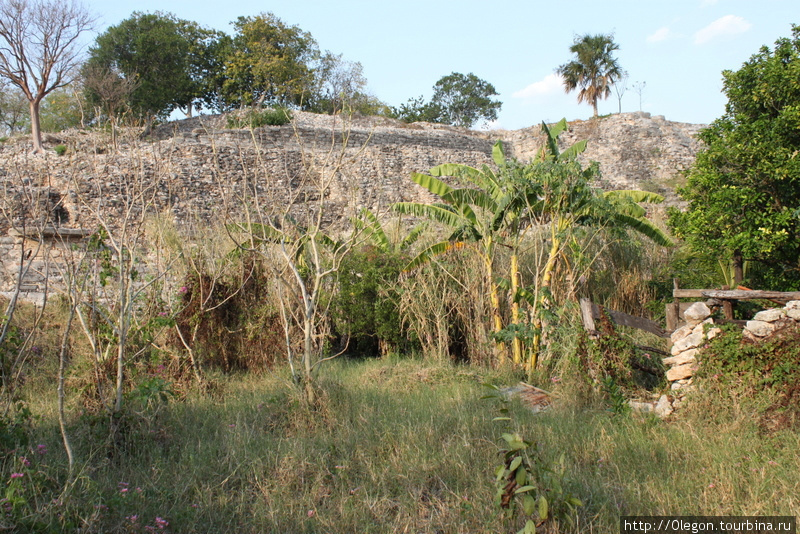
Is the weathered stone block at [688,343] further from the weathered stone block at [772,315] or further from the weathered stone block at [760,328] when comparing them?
the weathered stone block at [772,315]

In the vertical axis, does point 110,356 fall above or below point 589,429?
above

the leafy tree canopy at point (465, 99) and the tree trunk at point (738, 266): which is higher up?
the leafy tree canopy at point (465, 99)

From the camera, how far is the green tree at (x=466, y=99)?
4266 centimetres

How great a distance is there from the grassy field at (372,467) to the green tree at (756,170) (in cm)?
315

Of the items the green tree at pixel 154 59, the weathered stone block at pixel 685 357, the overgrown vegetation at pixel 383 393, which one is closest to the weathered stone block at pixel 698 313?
the weathered stone block at pixel 685 357

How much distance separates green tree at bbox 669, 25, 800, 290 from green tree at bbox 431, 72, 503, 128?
36.2m

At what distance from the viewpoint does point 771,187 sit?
686 cm

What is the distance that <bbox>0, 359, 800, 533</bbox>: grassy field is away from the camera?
3.22 meters

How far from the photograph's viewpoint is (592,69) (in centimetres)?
2903

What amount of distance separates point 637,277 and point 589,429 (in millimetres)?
5545

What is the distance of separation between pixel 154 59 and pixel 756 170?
28.6m

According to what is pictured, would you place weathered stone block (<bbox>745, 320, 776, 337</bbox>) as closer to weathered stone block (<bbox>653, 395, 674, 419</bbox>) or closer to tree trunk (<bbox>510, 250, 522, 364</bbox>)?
weathered stone block (<bbox>653, 395, 674, 419</bbox>)

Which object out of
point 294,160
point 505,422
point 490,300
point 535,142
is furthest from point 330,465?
point 535,142

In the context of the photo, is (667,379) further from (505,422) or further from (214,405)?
(214,405)
